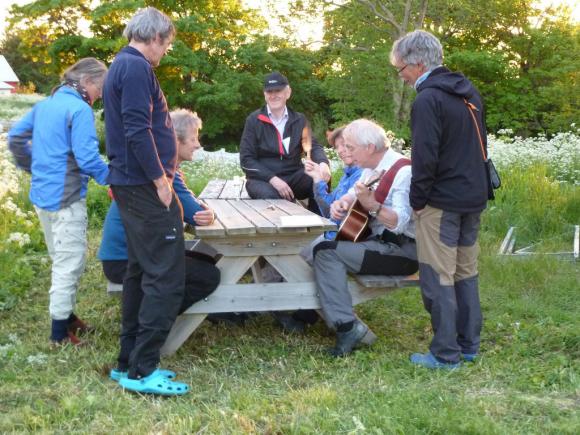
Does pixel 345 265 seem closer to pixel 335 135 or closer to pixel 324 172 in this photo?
pixel 324 172

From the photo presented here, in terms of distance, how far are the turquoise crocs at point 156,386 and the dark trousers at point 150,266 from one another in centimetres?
3

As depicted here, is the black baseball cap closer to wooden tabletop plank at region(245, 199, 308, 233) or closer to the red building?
wooden tabletop plank at region(245, 199, 308, 233)

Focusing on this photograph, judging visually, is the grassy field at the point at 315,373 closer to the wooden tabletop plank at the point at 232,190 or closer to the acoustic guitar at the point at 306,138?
the wooden tabletop plank at the point at 232,190

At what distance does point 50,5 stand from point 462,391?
2733cm

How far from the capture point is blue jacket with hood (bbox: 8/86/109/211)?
447 cm

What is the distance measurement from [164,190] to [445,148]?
1.60 m

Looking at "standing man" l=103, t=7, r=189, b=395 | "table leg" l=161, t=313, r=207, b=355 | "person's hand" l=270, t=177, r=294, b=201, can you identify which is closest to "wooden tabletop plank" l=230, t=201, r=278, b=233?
"person's hand" l=270, t=177, r=294, b=201

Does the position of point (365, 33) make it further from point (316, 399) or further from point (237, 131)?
point (316, 399)

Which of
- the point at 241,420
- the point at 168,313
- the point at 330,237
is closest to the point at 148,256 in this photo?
the point at 168,313

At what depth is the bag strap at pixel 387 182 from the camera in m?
4.41

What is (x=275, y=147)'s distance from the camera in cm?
607

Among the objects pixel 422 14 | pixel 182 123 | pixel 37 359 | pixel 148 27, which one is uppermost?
pixel 148 27

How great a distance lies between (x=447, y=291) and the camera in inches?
166

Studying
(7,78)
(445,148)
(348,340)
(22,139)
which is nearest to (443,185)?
(445,148)
